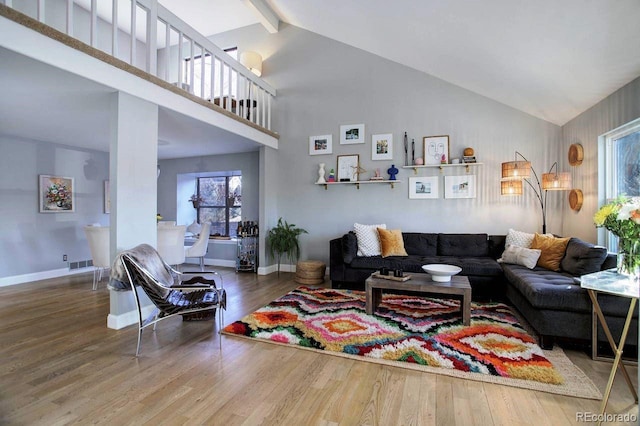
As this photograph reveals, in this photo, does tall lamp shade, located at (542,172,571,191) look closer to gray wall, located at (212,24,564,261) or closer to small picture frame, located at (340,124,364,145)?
gray wall, located at (212,24,564,261)

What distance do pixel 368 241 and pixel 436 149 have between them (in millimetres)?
1905

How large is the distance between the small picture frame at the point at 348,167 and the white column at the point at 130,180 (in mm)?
3020

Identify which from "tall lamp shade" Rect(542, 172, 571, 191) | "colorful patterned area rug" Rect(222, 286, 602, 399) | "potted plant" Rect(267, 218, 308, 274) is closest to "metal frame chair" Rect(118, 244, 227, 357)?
"colorful patterned area rug" Rect(222, 286, 602, 399)

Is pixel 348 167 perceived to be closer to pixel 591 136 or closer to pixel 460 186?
pixel 460 186

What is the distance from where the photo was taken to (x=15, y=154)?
4.79m

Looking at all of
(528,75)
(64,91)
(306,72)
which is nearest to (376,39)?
(306,72)

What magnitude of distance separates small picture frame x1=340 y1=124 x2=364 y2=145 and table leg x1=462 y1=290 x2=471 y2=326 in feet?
10.5

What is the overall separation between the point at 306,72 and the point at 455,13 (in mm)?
3006

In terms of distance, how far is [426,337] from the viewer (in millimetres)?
2695

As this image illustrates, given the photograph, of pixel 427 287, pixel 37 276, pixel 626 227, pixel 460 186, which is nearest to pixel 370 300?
pixel 427 287

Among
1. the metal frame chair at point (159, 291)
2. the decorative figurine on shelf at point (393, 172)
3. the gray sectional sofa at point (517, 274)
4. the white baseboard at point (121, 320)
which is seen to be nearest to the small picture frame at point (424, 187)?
the decorative figurine on shelf at point (393, 172)

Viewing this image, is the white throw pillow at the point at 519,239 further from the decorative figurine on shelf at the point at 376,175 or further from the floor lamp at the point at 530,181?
Answer: the decorative figurine on shelf at the point at 376,175

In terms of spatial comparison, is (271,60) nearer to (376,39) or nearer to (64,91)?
(376,39)

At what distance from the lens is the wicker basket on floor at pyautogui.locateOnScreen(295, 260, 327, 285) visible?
4820 millimetres
